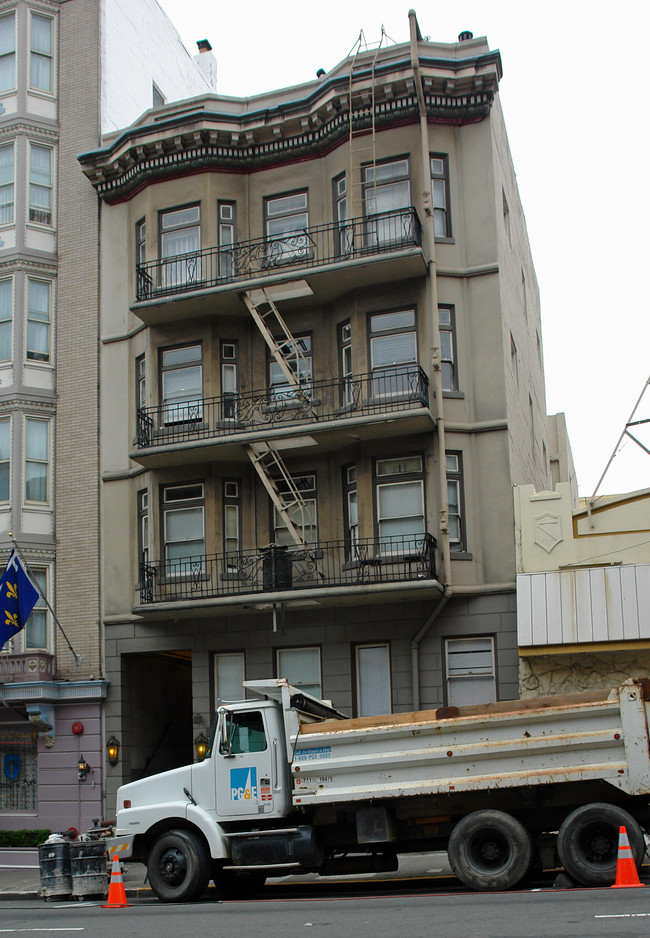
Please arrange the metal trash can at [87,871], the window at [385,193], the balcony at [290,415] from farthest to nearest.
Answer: the window at [385,193]
the balcony at [290,415]
the metal trash can at [87,871]

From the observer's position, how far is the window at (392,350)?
22719 millimetres

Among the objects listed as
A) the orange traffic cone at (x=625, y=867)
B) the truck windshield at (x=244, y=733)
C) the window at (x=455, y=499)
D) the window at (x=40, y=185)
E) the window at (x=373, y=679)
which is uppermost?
the window at (x=40, y=185)

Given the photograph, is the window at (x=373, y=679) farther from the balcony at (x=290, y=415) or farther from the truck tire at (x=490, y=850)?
the truck tire at (x=490, y=850)

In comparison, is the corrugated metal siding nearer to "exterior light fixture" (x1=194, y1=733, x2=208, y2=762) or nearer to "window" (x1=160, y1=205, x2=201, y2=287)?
"exterior light fixture" (x1=194, y1=733, x2=208, y2=762)

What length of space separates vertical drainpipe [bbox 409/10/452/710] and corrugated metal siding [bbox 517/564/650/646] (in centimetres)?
164

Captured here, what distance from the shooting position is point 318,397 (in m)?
23.8

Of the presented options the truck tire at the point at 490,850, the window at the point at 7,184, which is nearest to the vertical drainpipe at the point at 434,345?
the truck tire at the point at 490,850

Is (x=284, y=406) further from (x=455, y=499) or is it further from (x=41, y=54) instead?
(x=41, y=54)

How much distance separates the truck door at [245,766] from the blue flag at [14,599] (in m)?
8.81

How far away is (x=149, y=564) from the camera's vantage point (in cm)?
2414

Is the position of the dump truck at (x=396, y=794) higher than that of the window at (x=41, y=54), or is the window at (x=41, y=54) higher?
the window at (x=41, y=54)

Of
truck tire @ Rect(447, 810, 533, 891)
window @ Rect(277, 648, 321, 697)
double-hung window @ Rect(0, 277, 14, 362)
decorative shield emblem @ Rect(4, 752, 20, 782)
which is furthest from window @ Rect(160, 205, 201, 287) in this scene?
truck tire @ Rect(447, 810, 533, 891)

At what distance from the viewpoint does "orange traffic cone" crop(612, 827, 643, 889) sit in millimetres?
12414

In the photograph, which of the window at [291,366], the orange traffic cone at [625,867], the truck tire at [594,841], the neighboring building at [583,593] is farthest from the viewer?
the window at [291,366]
